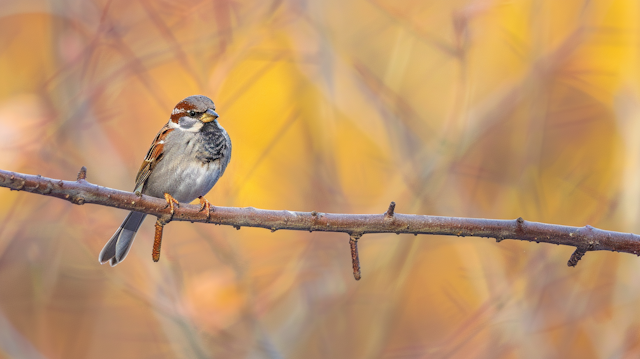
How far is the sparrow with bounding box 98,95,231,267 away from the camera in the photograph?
3.18 meters

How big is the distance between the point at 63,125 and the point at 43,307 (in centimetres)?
210

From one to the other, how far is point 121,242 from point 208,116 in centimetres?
98

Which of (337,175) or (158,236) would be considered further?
(337,175)

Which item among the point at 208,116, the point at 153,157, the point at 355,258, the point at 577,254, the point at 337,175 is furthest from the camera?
the point at 337,175

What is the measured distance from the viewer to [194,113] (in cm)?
326

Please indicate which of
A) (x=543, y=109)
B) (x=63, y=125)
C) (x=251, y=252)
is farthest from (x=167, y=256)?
(x=543, y=109)

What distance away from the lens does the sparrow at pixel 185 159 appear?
3184 mm

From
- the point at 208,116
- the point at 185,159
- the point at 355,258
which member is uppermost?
the point at 208,116

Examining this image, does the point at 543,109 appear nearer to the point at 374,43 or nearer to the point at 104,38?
the point at 374,43

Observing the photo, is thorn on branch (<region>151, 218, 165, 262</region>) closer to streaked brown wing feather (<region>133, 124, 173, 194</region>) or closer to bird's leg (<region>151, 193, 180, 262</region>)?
bird's leg (<region>151, 193, 180, 262</region>)

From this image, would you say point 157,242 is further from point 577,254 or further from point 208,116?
point 577,254

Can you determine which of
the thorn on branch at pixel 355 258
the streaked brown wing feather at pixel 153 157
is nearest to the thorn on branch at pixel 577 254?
the thorn on branch at pixel 355 258

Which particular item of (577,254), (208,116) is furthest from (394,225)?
(208,116)

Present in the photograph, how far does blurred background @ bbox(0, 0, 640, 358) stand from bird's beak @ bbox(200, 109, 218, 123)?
118 cm
